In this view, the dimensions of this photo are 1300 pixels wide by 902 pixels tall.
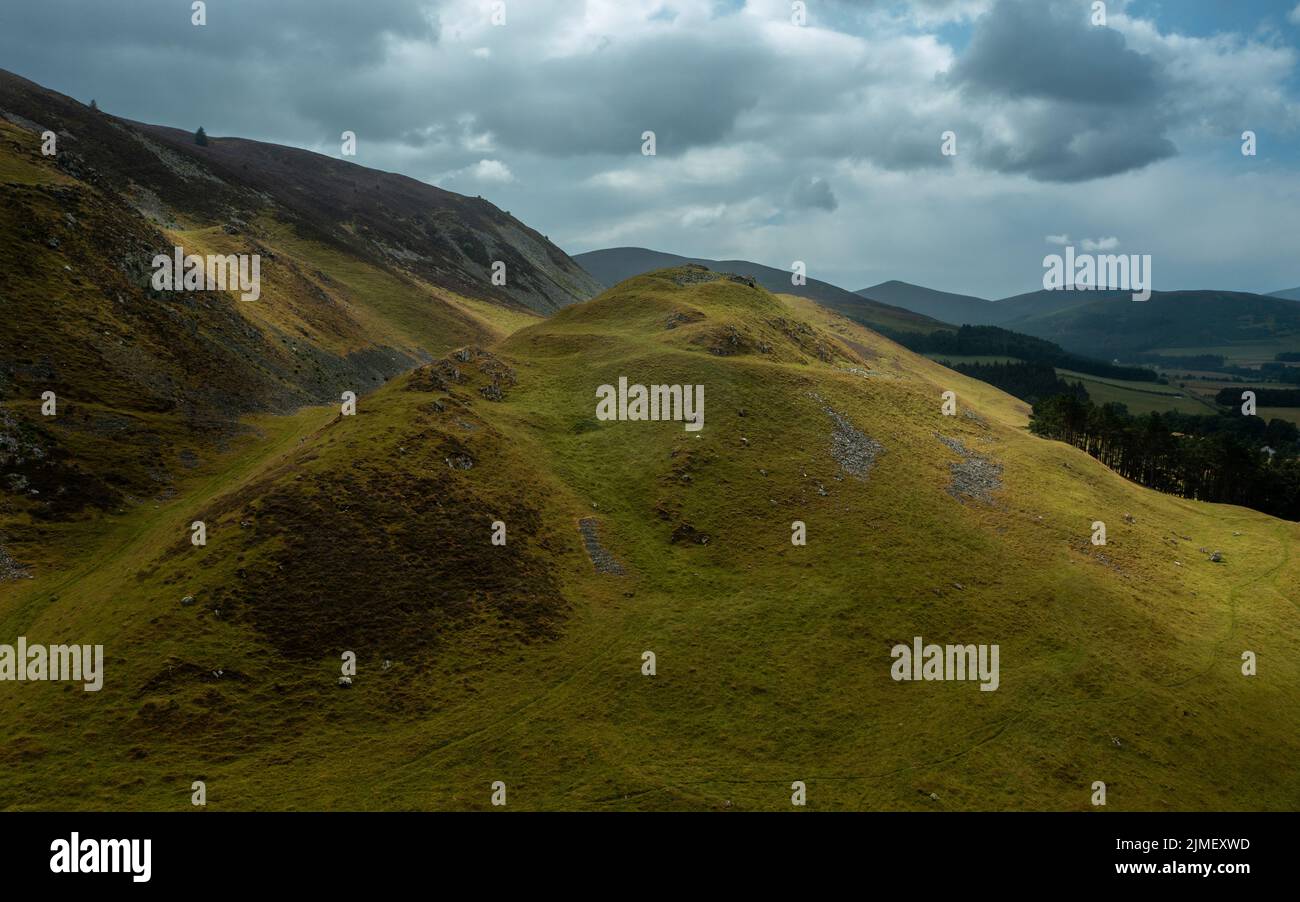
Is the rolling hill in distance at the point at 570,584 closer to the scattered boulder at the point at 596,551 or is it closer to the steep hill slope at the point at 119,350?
the scattered boulder at the point at 596,551

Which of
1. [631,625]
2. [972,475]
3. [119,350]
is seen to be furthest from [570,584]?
[119,350]

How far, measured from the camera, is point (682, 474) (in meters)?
71.4

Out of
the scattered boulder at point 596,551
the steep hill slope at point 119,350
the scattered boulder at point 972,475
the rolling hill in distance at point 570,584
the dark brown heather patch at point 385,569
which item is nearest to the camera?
the rolling hill in distance at point 570,584

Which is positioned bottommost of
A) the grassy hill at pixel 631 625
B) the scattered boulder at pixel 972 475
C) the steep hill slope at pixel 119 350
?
the grassy hill at pixel 631 625

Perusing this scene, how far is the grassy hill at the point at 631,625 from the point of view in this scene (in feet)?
135

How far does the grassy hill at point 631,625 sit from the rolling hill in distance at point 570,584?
0.85 ft

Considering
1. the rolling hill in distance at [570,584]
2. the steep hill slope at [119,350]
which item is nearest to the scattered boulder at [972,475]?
the rolling hill in distance at [570,584]

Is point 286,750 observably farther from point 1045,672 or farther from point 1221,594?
point 1221,594

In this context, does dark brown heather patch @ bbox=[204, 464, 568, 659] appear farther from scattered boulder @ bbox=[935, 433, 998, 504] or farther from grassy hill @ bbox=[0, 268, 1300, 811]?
scattered boulder @ bbox=[935, 433, 998, 504]

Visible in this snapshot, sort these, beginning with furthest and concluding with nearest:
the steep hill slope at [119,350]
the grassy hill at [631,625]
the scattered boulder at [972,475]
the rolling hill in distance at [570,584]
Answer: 1. the scattered boulder at [972,475]
2. the steep hill slope at [119,350]
3. the rolling hill in distance at [570,584]
4. the grassy hill at [631,625]

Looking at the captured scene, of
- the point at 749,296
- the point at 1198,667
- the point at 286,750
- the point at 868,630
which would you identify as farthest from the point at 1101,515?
the point at 286,750

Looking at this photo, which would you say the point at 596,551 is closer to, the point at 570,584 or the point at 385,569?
the point at 570,584

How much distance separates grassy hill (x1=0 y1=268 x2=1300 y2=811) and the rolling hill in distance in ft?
0.85

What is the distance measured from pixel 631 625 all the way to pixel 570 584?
625 centimetres
